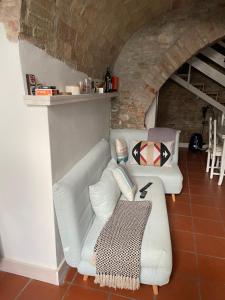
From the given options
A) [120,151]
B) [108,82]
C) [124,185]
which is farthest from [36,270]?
[108,82]

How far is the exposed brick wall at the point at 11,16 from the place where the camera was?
1233mm

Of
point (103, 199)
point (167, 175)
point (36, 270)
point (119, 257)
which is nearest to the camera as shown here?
point (119, 257)

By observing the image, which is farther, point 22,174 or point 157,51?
point 157,51

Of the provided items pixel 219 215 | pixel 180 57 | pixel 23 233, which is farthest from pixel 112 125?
pixel 23 233

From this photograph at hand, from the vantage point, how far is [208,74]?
196 inches

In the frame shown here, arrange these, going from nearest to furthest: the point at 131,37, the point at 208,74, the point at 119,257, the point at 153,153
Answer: the point at 119,257
the point at 153,153
the point at 131,37
the point at 208,74

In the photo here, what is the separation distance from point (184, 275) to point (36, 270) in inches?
47.6

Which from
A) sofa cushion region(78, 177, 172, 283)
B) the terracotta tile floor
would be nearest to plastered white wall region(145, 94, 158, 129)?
the terracotta tile floor

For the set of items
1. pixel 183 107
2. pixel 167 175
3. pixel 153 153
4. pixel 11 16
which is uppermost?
pixel 11 16

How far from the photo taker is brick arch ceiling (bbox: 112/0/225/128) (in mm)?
2975

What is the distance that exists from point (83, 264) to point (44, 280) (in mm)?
416

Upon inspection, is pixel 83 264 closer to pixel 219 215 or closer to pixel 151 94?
pixel 219 215

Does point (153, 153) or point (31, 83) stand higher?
point (31, 83)

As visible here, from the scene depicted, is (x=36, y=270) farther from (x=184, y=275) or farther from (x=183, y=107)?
(x=183, y=107)
